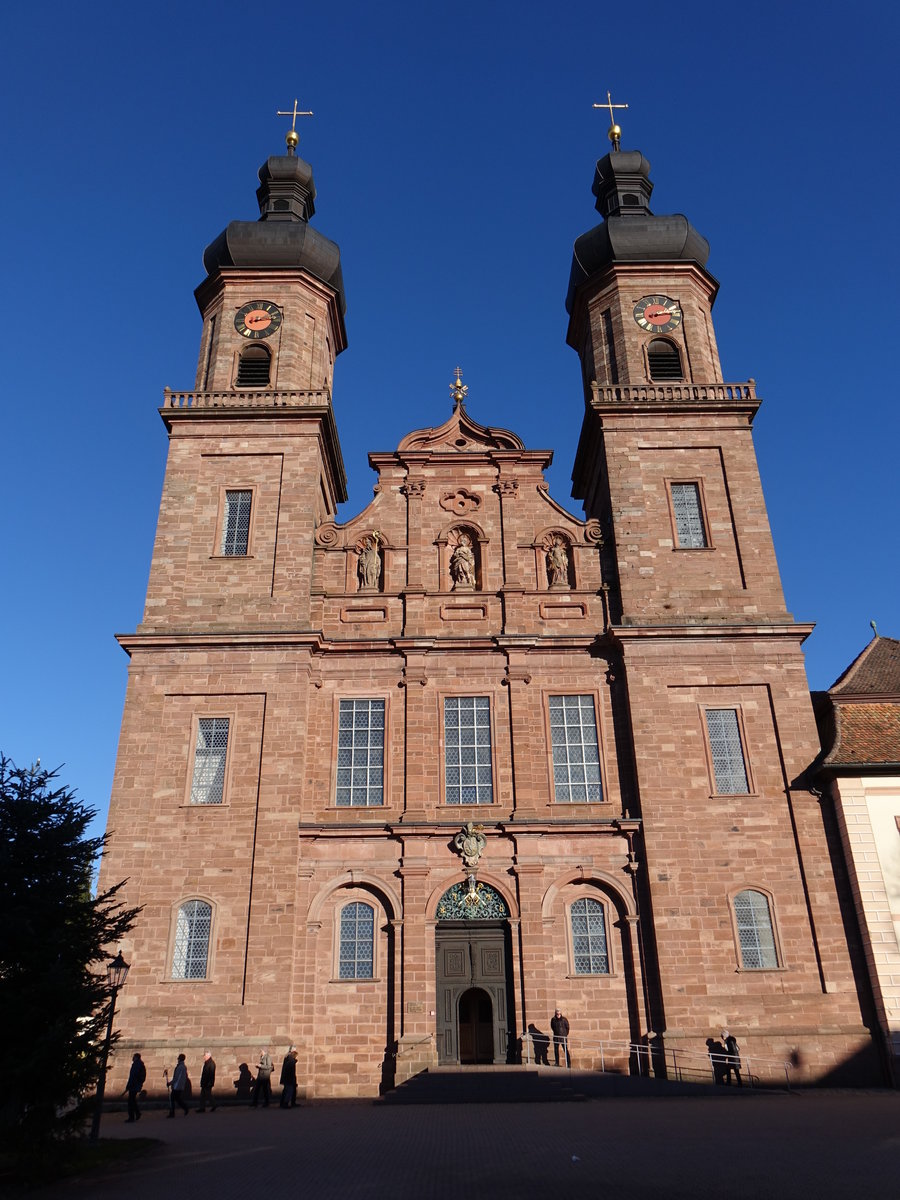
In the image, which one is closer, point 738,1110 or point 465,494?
point 738,1110

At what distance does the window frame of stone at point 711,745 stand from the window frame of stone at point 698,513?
419cm

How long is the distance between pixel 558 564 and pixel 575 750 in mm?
4906

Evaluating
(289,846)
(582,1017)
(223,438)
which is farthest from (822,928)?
(223,438)

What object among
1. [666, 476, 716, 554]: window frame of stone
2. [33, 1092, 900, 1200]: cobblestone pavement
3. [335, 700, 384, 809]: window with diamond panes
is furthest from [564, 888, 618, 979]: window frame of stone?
[666, 476, 716, 554]: window frame of stone

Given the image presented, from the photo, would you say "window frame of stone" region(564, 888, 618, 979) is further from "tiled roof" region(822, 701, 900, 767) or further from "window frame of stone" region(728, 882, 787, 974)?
"tiled roof" region(822, 701, 900, 767)

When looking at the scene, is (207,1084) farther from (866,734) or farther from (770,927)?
(866,734)

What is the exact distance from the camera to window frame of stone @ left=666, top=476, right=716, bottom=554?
2611 centimetres

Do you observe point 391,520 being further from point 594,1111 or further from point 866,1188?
point 866,1188

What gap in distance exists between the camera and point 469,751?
24.0 metres

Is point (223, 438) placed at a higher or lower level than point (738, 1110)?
higher

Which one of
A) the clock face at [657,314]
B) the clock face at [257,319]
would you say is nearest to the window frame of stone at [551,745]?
the clock face at [657,314]

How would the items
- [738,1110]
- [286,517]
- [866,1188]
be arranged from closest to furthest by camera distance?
[866,1188]
[738,1110]
[286,517]

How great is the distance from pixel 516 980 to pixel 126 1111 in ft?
25.9

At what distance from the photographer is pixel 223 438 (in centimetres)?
2759
